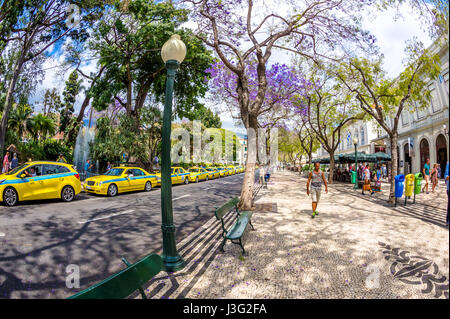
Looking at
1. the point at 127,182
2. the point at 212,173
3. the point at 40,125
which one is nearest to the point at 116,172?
the point at 127,182

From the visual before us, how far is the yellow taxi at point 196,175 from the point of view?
75.1 feet

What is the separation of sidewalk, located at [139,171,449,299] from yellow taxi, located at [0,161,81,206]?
694 cm

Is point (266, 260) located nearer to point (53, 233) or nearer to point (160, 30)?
point (53, 233)

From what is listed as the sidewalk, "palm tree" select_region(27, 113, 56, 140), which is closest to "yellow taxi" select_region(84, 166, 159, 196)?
the sidewalk

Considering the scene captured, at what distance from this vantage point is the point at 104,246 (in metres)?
4.86

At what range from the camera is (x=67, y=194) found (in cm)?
1016

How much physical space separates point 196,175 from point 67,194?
45.8ft

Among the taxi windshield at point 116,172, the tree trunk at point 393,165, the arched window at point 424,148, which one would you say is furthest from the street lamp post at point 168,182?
the taxi windshield at point 116,172

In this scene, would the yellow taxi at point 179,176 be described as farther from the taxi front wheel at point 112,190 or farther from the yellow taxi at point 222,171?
the yellow taxi at point 222,171

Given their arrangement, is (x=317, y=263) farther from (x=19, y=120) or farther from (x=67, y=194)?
(x=19, y=120)
